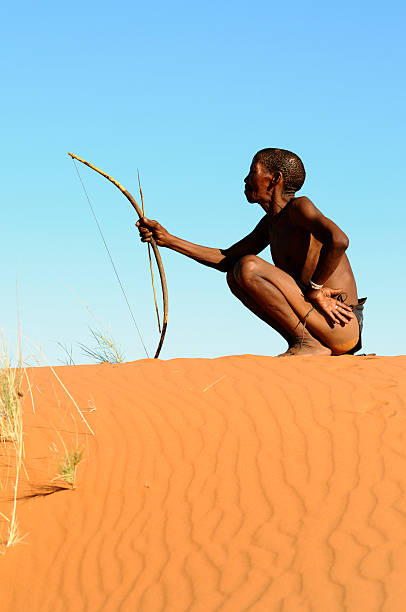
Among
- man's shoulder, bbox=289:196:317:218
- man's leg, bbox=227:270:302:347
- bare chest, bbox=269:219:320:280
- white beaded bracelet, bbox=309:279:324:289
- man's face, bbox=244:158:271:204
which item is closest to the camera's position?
man's shoulder, bbox=289:196:317:218

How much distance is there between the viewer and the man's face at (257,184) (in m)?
6.66

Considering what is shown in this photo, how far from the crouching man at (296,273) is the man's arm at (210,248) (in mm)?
399

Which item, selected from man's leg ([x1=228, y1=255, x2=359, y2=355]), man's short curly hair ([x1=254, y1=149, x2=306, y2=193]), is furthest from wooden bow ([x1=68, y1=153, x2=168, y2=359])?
man's short curly hair ([x1=254, y1=149, x2=306, y2=193])

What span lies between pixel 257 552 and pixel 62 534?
3.98 feet

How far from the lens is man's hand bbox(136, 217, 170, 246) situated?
710cm

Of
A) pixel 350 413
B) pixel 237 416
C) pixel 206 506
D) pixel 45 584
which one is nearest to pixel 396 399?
pixel 350 413

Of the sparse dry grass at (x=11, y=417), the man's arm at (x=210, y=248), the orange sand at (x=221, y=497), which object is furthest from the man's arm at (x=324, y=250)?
the sparse dry grass at (x=11, y=417)

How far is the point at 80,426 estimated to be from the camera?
520 centimetres

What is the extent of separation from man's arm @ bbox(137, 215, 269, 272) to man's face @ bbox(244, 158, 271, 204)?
0.36m

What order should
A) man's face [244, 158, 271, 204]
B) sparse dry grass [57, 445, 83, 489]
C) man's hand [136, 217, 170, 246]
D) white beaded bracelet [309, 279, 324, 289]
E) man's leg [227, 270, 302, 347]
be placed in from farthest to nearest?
man's hand [136, 217, 170, 246] → man's face [244, 158, 271, 204] → man's leg [227, 270, 302, 347] → white beaded bracelet [309, 279, 324, 289] → sparse dry grass [57, 445, 83, 489]

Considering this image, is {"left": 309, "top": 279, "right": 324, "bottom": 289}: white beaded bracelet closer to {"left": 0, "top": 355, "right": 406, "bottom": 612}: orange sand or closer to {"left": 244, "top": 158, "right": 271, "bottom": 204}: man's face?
{"left": 0, "top": 355, "right": 406, "bottom": 612}: orange sand

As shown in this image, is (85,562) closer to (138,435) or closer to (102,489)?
(102,489)

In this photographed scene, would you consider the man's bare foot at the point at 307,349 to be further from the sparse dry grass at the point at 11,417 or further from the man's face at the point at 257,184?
the sparse dry grass at the point at 11,417

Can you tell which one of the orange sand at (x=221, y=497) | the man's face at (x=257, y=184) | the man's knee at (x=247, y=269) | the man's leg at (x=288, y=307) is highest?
the man's face at (x=257, y=184)
